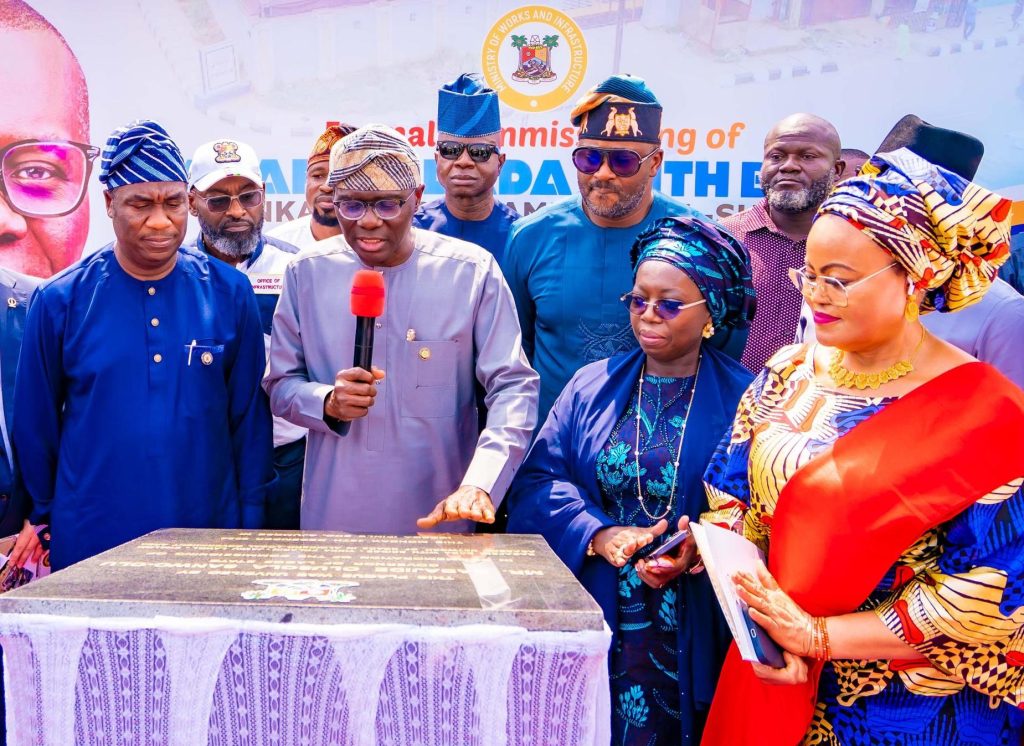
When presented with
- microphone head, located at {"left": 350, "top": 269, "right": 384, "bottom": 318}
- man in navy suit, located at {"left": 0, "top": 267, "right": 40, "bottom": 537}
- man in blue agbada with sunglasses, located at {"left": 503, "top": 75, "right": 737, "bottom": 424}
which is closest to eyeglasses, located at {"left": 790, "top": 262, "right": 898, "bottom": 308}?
microphone head, located at {"left": 350, "top": 269, "right": 384, "bottom": 318}

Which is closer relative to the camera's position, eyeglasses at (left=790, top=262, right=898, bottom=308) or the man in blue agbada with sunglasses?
eyeglasses at (left=790, top=262, right=898, bottom=308)

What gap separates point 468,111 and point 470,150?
0.65ft

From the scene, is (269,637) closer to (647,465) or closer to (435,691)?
(435,691)

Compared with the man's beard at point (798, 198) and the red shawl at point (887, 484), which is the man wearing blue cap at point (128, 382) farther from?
the man's beard at point (798, 198)

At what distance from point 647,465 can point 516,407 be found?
1.62ft

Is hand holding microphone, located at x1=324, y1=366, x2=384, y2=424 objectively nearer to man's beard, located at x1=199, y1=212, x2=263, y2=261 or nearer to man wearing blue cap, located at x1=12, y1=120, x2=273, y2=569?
man wearing blue cap, located at x1=12, y1=120, x2=273, y2=569

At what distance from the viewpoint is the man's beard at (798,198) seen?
4.61 meters

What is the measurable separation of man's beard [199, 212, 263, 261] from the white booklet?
302 cm

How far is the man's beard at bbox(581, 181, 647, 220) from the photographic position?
412 centimetres

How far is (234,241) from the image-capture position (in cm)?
473

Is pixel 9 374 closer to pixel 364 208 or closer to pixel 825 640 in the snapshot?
pixel 364 208

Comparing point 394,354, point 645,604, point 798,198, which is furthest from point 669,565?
point 798,198

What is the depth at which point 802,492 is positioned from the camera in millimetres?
2307

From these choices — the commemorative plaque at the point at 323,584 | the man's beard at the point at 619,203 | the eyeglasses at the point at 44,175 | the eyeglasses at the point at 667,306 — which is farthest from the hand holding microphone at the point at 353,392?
the eyeglasses at the point at 44,175
